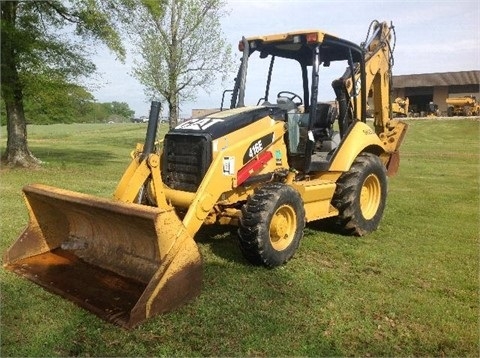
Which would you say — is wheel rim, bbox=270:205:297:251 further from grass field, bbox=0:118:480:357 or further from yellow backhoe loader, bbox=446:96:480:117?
yellow backhoe loader, bbox=446:96:480:117

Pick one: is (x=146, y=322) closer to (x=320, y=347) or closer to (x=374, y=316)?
(x=320, y=347)

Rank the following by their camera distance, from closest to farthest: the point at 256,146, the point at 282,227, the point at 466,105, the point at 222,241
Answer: the point at 282,227 → the point at 256,146 → the point at 222,241 → the point at 466,105

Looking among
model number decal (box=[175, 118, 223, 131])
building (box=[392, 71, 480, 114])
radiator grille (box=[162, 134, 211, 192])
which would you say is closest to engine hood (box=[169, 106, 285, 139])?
model number decal (box=[175, 118, 223, 131])

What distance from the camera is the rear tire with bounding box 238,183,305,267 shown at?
5020 millimetres

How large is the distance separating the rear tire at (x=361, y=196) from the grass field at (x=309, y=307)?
196mm

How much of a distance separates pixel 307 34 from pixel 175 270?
141 inches

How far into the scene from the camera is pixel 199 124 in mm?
5562

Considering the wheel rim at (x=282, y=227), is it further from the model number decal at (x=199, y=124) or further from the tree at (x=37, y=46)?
the tree at (x=37, y=46)

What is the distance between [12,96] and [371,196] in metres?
10.7

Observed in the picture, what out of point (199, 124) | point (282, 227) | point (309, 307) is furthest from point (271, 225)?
point (199, 124)

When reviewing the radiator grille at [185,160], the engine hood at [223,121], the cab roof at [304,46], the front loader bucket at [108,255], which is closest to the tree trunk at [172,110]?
the cab roof at [304,46]

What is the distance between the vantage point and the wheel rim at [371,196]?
7.25 metres

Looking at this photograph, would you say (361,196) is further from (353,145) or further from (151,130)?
(151,130)

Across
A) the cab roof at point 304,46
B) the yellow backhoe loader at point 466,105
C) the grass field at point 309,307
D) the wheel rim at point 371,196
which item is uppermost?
the cab roof at point 304,46
